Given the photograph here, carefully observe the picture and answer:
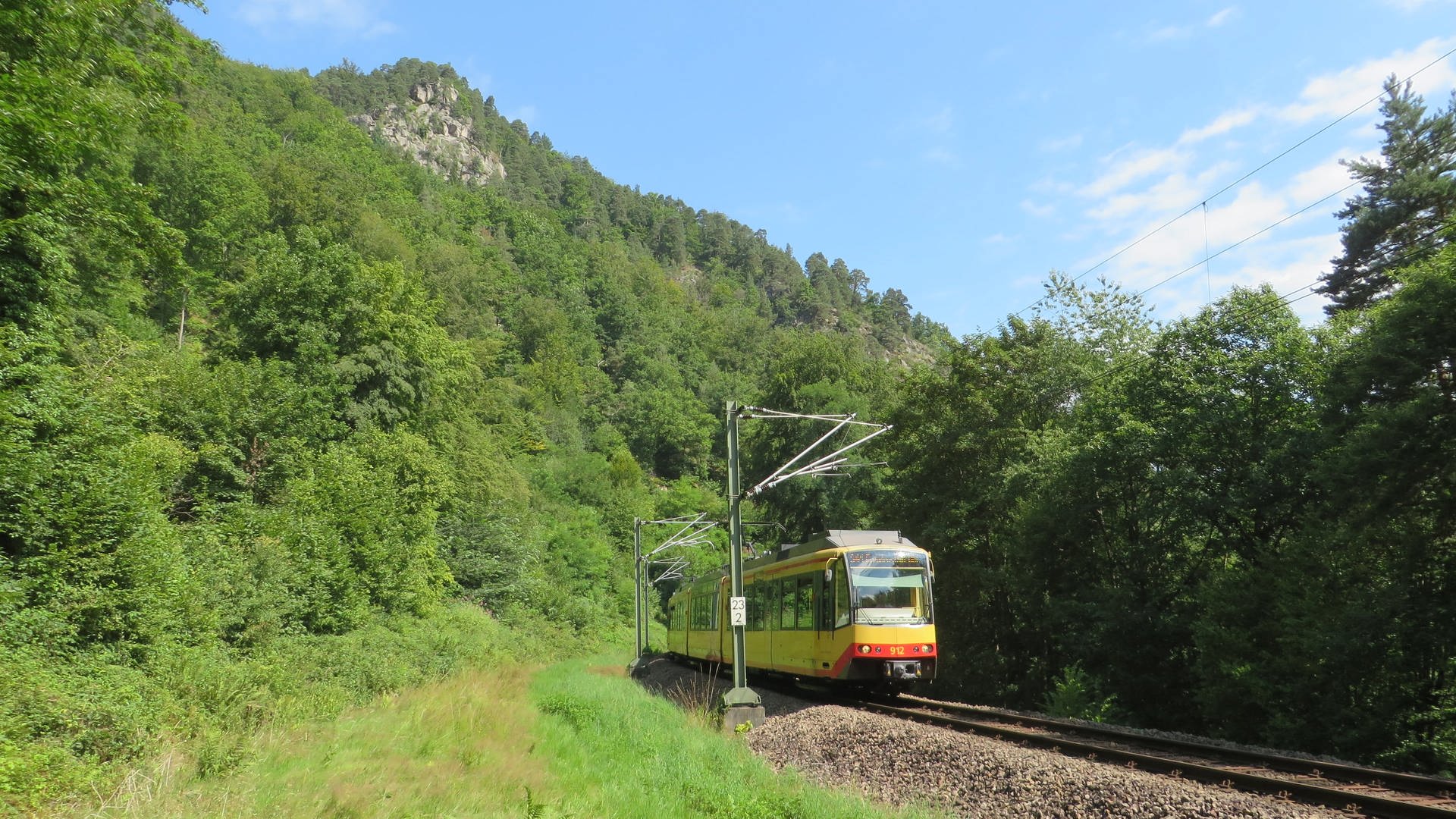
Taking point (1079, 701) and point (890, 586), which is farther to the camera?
point (1079, 701)

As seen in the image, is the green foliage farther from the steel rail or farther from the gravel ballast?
the gravel ballast

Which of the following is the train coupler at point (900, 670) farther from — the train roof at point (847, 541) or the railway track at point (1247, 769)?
the railway track at point (1247, 769)

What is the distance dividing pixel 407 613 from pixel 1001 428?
68.4 ft

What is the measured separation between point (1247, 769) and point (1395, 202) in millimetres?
25660

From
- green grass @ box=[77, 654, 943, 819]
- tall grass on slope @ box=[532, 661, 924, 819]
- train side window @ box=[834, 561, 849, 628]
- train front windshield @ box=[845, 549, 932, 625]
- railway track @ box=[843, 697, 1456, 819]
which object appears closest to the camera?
railway track @ box=[843, 697, 1456, 819]

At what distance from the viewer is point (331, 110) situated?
116 m

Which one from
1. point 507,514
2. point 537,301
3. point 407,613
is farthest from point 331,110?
point 407,613

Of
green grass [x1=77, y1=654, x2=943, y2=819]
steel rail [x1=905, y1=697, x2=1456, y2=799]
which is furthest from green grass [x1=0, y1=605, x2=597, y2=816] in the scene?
steel rail [x1=905, y1=697, x2=1456, y2=799]

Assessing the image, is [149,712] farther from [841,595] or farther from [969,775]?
[841,595]

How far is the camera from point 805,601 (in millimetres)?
18797

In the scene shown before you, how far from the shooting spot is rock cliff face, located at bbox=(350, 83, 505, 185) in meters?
173

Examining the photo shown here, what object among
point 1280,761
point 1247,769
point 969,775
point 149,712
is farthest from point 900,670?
point 149,712

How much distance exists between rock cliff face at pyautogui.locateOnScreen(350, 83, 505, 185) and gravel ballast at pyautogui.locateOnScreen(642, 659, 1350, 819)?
16659 cm

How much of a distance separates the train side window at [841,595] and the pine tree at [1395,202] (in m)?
20.0
